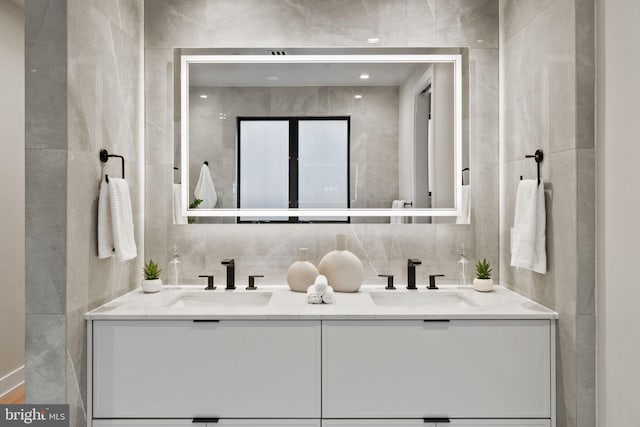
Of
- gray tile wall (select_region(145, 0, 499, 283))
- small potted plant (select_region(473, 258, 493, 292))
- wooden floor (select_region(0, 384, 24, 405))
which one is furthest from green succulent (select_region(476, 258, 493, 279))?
wooden floor (select_region(0, 384, 24, 405))

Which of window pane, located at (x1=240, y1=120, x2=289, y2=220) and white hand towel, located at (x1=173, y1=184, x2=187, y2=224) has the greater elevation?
window pane, located at (x1=240, y1=120, x2=289, y2=220)

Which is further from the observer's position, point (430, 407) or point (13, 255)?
point (13, 255)

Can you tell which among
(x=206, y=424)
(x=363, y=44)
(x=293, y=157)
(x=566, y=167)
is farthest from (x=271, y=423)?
(x=363, y=44)

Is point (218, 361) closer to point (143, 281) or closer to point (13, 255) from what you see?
point (143, 281)

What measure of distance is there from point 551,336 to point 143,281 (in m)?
1.87

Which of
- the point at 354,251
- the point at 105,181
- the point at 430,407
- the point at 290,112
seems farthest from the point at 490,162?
the point at 105,181

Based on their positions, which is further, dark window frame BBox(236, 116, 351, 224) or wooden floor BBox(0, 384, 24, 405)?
wooden floor BBox(0, 384, 24, 405)

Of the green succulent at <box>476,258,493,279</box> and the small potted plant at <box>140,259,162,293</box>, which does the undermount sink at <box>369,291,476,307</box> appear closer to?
the green succulent at <box>476,258,493,279</box>

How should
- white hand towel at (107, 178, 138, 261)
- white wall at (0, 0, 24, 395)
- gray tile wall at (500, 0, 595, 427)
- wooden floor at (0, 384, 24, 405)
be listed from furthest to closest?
white wall at (0, 0, 24, 395), wooden floor at (0, 384, 24, 405), white hand towel at (107, 178, 138, 261), gray tile wall at (500, 0, 595, 427)

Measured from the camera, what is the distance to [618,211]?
60.1 inches

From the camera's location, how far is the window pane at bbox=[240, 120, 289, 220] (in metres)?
2.33

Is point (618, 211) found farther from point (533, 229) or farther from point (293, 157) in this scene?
point (293, 157)

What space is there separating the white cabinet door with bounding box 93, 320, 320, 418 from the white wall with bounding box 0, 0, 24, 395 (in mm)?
1629

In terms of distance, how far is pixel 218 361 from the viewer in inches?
70.1
